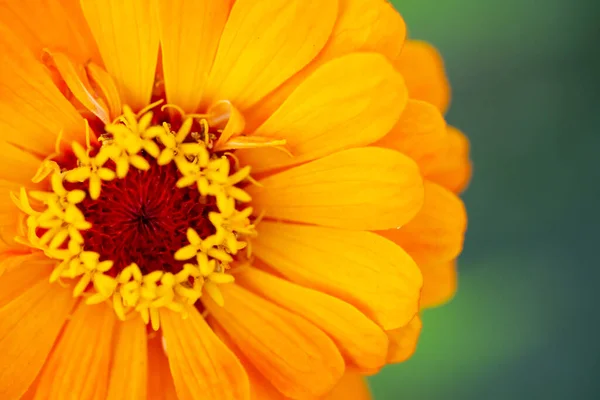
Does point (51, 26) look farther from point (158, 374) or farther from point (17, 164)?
point (158, 374)

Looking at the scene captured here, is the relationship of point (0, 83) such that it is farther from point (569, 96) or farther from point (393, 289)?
point (569, 96)

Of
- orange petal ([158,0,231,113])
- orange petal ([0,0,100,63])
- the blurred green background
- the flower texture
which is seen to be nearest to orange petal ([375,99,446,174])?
the flower texture

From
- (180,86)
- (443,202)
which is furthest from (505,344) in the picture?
(180,86)

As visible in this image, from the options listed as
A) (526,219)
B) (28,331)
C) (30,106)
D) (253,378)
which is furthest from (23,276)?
(526,219)

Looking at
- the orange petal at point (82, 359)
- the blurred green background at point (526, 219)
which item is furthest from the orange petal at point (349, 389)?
the blurred green background at point (526, 219)

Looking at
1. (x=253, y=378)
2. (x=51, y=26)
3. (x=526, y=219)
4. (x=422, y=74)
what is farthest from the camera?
(x=526, y=219)
